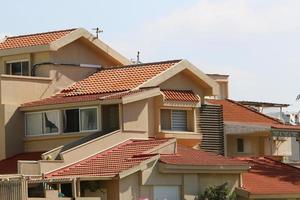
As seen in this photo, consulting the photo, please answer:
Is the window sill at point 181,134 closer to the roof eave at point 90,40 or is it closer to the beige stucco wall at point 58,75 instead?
the beige stucco wall at point 58,75

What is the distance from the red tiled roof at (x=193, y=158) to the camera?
5122 cm

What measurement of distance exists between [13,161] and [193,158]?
9.18 m

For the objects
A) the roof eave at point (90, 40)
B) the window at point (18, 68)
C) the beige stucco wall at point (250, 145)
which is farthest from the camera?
the beige stucco wall at point (250, 145)

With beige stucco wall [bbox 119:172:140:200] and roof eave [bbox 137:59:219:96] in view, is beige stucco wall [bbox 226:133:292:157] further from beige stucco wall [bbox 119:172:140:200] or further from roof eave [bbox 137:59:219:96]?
beige stucco wall [bbox 119:172:140:200]

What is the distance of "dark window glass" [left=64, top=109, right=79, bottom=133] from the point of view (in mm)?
56156

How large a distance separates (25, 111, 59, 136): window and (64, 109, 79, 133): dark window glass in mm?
472

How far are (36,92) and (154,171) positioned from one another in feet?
36.0

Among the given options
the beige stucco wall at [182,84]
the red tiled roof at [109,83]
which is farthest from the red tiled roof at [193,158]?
the red tiled roof at [109,83]

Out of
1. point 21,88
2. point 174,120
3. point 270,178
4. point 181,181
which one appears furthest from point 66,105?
point 270,178

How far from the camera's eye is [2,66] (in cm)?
6222

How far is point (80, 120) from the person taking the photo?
2203 inches

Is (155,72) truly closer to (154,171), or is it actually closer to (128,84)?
(128,84)

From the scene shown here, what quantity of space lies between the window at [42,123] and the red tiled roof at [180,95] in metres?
5.47

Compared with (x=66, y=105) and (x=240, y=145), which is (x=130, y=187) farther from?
(x=240, y=145)
